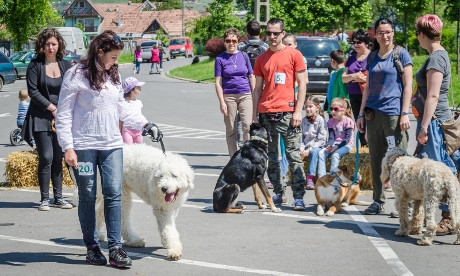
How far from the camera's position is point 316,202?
10758mm

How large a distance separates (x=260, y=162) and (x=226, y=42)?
242 centimetres

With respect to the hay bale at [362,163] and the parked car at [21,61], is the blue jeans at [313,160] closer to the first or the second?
the hay bale at [362,163]

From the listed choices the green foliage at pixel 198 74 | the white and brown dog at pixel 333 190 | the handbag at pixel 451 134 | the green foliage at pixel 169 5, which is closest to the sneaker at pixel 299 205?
the white and brown dog at pixel 333 190

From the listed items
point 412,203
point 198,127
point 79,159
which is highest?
point 79,159

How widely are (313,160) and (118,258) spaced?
4.92 m

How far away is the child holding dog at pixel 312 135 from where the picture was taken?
38.0 feet

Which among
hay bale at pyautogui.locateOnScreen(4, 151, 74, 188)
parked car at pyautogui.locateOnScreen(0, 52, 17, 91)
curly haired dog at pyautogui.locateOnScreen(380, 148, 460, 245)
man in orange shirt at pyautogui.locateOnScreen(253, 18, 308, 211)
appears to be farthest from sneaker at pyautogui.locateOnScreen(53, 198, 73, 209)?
parked car at pyautogui.locateOnScreen(0, 52, 17, 91)

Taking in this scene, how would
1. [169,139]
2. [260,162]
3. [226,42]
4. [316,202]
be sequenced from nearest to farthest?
[260,162]
[316,202]
[226,42]
[169,139]

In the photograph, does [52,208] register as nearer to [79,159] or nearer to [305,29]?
[79,159]

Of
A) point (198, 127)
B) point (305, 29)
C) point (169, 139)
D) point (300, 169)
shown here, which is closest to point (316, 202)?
point (300, 169)

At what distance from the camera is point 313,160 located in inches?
453

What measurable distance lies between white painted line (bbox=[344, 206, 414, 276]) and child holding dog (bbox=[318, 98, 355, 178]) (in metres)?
1.22

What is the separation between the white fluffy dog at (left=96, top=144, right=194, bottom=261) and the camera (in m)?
7.34

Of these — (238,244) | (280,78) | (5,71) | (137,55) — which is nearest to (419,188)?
(238,244)
